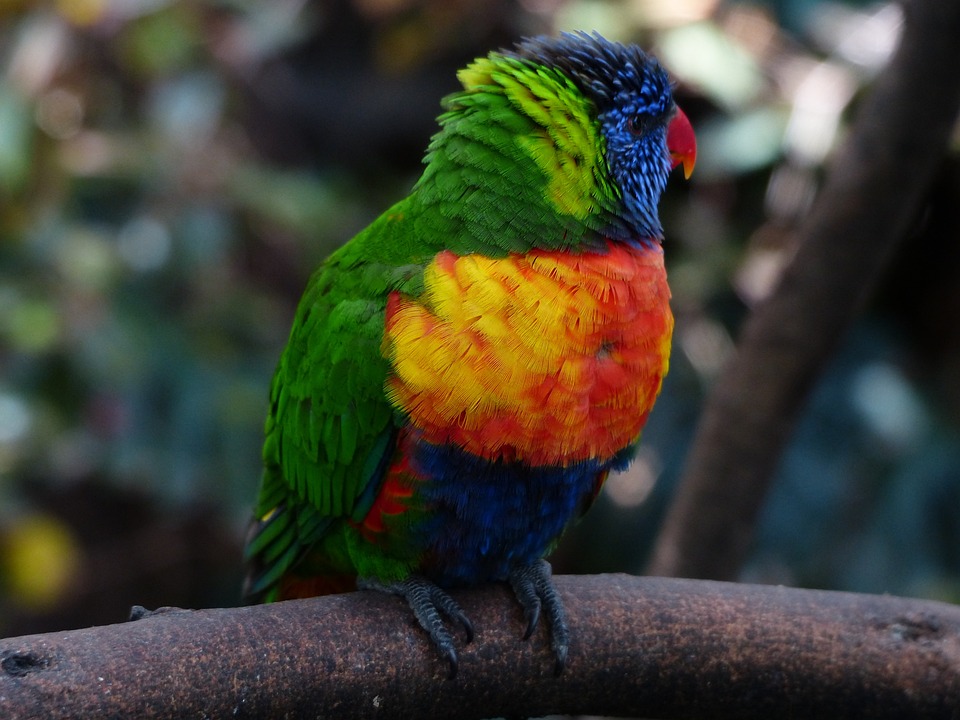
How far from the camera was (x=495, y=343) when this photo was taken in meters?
1.78

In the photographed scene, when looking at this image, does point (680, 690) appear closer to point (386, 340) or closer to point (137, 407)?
point (386, 340)

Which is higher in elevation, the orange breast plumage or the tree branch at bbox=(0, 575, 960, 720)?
the orange breast plumage

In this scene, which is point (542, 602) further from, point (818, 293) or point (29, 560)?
point (29, 560)

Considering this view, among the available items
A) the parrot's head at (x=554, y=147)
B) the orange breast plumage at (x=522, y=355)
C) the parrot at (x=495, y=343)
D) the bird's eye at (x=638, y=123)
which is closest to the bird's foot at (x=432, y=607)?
the parrot at (x=495, y=343)

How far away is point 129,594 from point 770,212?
346 centimetres

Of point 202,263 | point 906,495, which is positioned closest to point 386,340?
point 202,263

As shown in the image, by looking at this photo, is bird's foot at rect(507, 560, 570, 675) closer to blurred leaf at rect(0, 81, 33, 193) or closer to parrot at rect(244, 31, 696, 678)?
parrot at rect(244, 31, 696, 678)

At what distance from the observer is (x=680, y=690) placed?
6.13 ft

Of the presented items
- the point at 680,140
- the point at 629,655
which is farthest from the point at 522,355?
the point at 680,140

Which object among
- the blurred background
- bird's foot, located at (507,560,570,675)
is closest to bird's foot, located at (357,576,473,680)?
bird's foot, located at (507,560,570,675)

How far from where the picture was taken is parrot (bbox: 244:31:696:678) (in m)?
1.81

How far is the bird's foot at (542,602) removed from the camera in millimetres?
1854

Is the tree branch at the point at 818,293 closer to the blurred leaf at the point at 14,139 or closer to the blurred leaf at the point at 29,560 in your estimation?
the blurred leaf at the point at 29,560

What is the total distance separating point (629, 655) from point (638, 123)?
1105 mm
